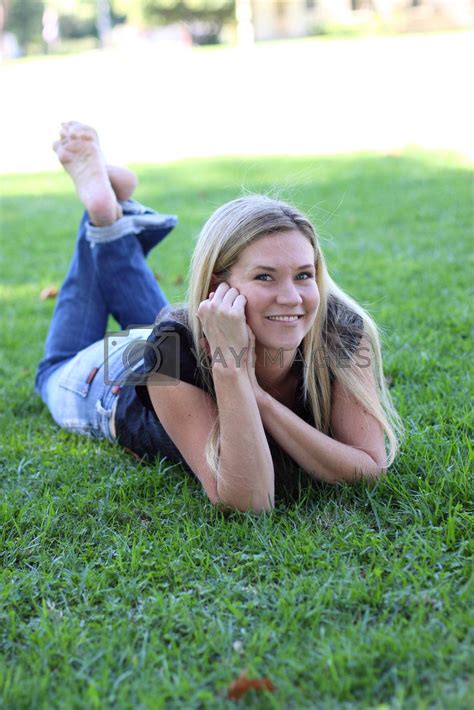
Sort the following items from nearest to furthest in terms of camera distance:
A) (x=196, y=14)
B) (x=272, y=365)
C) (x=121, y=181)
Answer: (x=272, y=365) → (x=121, y=181) → (x=196, y=14)

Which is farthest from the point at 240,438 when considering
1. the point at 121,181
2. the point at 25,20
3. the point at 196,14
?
the point at 25,20

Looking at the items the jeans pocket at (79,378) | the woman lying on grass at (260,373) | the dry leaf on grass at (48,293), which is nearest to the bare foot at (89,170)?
the jeans pocket at (79,378)

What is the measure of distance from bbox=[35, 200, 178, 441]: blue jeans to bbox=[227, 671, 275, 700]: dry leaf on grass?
1873 mm

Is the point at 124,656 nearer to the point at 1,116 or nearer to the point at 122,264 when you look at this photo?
the point at 122,264

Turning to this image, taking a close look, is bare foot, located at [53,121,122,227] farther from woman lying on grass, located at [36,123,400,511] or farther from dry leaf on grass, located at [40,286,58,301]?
dry leaf on grass, located at [40,286,58,301]

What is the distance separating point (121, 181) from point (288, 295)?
5.60 ft

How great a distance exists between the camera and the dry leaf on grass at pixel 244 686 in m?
1.95

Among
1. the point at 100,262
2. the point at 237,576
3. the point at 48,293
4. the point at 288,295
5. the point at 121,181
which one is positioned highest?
the point at 121,181

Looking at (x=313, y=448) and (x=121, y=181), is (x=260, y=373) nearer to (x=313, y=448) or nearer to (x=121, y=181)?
(x=313, y=448)

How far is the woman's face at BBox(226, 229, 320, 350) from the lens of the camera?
2.70 meters

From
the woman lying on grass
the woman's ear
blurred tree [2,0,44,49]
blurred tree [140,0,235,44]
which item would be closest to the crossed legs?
the woman lying on grass

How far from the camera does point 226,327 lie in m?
2.65

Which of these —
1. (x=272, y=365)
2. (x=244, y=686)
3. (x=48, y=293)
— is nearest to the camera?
(x=244, y=686)

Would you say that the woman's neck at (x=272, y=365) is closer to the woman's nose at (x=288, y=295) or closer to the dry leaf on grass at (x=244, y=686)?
the woman's nose at (x=288, y=295)
